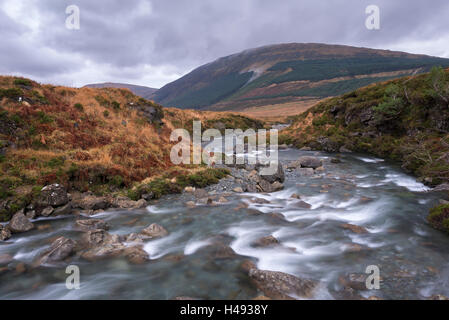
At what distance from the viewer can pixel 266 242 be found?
8.41 meters

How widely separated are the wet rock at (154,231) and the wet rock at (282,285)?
4236 mm

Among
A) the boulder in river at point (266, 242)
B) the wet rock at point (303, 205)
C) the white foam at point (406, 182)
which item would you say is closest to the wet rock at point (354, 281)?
the boulder in river at point (266, 242)

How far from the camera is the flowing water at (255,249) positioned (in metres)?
6.10

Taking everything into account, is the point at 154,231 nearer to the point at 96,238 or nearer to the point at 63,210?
the point at 96,238

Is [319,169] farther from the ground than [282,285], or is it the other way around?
[319,169]

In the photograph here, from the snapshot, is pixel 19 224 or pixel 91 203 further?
pixel 91 203

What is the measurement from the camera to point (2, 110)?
44.2 ft

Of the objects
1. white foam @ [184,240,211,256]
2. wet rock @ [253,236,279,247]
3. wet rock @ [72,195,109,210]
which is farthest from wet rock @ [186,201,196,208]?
wet rock @ [253,236,279,247]

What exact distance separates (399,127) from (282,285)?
2453 centimetres

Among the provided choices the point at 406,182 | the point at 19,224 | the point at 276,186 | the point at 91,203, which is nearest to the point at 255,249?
the point at 276,186

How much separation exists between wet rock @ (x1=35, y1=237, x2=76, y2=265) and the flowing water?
30 cm
